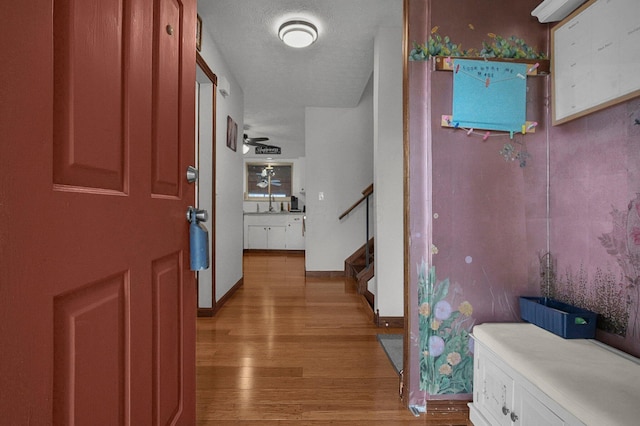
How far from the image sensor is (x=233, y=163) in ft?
11.3

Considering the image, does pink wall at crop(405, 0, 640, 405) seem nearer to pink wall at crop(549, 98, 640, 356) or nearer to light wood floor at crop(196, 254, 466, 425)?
pink wall at crop(549, 98, 640, 356)

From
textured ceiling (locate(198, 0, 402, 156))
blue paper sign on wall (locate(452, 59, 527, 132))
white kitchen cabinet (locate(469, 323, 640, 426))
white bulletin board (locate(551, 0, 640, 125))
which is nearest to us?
white kitchen cabinet (locate(469, 323, 640, 426))

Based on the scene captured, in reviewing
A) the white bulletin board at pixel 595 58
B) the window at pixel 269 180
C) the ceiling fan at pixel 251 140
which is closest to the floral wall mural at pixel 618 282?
the white bulletin board at pixel 595 58

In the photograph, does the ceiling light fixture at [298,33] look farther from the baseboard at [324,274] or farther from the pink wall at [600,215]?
the baseboard at [324,274]

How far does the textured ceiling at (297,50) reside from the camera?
216cm

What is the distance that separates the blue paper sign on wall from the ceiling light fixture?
135 cm

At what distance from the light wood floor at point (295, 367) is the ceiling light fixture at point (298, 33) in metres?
2.23

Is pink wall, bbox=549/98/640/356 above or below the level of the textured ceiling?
below

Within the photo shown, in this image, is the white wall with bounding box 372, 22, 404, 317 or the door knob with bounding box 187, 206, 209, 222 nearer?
the door knob with bounding box 187, 206, 209, 222

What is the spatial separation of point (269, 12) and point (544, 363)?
8.26ft

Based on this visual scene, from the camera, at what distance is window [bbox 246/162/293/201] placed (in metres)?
7.61

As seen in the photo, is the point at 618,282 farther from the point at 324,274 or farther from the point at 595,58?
the point at 324,274

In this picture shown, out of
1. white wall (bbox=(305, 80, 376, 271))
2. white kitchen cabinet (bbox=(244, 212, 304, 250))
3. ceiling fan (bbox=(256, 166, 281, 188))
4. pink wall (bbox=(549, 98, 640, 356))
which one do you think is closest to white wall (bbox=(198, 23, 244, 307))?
white wall (bbox=(305, 80, 376, 271))

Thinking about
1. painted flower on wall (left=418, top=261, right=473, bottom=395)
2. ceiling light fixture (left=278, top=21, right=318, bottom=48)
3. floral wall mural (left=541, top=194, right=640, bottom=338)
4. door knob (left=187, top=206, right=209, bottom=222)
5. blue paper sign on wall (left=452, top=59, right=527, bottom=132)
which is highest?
ceiling light fixture (left=278, top=21, right=318, bottom=48)
